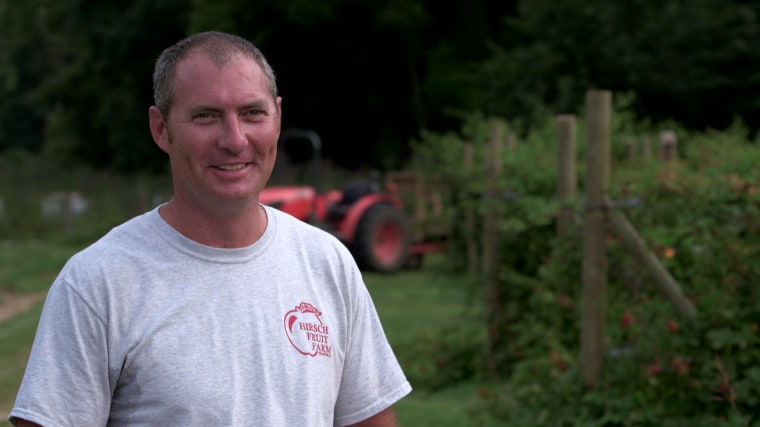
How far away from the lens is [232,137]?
225 centimetres

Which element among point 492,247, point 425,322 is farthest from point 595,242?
point 425,322

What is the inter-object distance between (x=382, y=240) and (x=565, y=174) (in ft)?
36.0

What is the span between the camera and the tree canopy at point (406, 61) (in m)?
27.5

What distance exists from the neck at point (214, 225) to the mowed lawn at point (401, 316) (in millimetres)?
4593

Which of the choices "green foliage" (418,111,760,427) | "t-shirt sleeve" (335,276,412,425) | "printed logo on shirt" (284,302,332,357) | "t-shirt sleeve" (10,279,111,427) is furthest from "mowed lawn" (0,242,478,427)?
"t-shirt sleeve" (10,279,111,427)

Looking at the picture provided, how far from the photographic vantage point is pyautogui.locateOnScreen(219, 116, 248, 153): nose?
2.24 metres

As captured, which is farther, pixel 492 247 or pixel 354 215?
pixel 354 215

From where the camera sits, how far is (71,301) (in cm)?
215

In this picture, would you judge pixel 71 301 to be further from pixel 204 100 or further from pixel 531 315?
pixel 531 315

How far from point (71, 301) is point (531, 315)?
5299 millimetres

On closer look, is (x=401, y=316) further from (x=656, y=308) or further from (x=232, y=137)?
(x=232, y=137)

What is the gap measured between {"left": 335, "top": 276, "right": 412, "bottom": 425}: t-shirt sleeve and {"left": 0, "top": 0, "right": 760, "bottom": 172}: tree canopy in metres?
22.5

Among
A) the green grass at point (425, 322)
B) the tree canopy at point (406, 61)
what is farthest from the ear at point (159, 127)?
the tree canopy at point (406, 61)

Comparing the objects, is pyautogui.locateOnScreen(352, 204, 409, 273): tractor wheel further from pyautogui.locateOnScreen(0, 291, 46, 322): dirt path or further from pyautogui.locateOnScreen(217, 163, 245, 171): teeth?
pyautogui.locateOnScreen(217, 163, 245, 171): teeth
